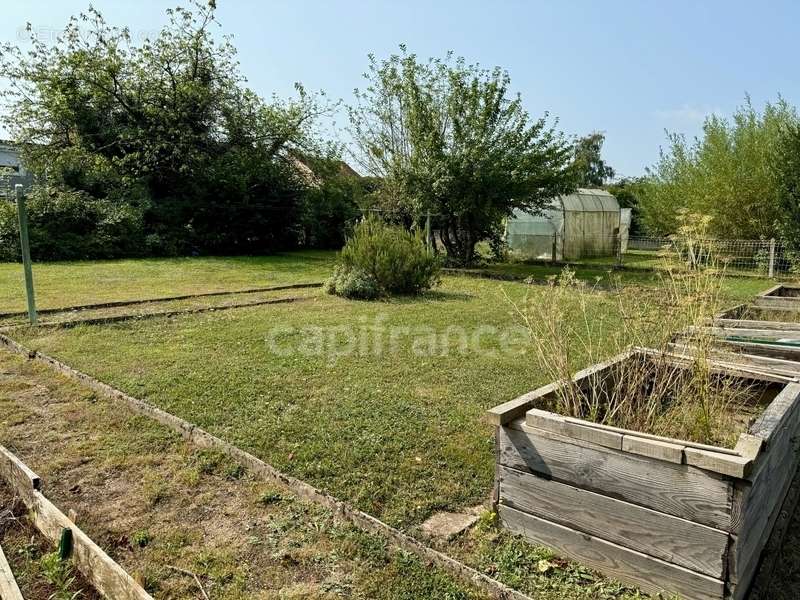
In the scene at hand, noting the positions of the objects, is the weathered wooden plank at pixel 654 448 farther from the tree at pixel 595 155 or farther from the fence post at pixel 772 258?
the tree at pixel 595 155

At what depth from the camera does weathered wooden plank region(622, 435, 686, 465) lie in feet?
6.45

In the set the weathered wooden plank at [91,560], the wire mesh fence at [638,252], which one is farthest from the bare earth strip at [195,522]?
the wire mesh fence at [638,252]

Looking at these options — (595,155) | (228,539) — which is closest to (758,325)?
(228,539)

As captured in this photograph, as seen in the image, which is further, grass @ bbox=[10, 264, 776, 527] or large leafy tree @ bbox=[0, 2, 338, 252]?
large leafy tree @ bbox=[0, 2, 338, 252]

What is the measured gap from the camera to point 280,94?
20516mm

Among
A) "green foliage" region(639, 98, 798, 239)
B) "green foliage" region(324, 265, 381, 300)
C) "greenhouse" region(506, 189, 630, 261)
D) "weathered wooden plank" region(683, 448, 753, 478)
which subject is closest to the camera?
"weathered wooden plank" region(683, 448, 753, 478)

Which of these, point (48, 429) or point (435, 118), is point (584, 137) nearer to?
point (435, 118)

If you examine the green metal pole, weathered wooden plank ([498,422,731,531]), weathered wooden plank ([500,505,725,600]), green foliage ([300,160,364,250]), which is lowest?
weathered wooden plank ([500,505,725,600])

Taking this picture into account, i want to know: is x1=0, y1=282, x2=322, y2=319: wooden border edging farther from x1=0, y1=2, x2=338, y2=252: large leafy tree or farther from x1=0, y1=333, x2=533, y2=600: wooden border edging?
x1=0, y1=2, x2=338, y2=252: large leafy tree

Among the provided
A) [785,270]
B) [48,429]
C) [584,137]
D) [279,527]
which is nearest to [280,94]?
[785,270]

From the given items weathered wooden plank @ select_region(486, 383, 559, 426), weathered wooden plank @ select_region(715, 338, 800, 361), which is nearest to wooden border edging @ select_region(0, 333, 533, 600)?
weathered wooden plank @ select_region(486, 383, 559, 426)

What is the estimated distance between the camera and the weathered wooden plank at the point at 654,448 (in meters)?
1.97

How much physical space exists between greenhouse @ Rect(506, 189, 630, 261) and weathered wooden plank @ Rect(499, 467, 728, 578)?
641 inches

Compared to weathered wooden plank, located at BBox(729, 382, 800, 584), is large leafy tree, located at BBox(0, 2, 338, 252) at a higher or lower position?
higher
